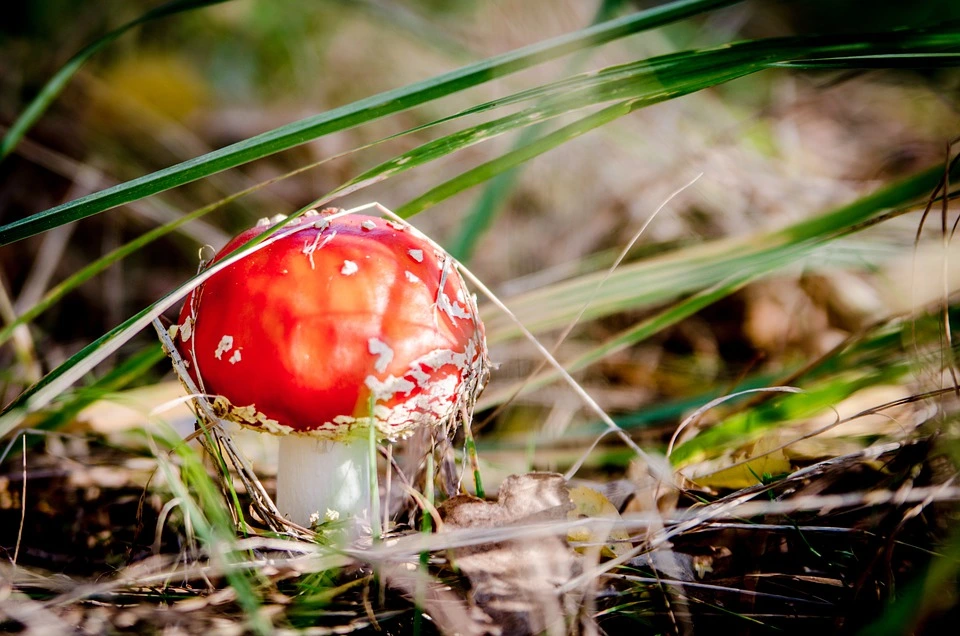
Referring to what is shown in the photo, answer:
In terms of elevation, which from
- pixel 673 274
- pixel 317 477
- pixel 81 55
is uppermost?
pixel 81 55

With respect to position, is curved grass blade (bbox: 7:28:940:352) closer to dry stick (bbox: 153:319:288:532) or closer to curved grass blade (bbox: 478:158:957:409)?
dry stick (bbox: 153:319:288:532)

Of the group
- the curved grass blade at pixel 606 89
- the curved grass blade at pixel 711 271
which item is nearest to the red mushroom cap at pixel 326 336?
the curved grass blade at pixel 606 89

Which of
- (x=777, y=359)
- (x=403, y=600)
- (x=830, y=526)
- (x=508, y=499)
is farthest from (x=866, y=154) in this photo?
(x=403, y=600)

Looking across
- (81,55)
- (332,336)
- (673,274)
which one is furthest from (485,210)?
(81,55)

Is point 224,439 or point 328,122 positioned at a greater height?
point 328,122

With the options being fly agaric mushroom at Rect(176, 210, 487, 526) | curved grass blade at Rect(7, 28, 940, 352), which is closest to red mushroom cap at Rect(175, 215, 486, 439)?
fly agaric mushroom at Rect(176, 210, 487, 526)

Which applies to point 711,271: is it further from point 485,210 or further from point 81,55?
point 81,55

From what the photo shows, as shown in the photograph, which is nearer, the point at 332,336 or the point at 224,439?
the point at 332,336
